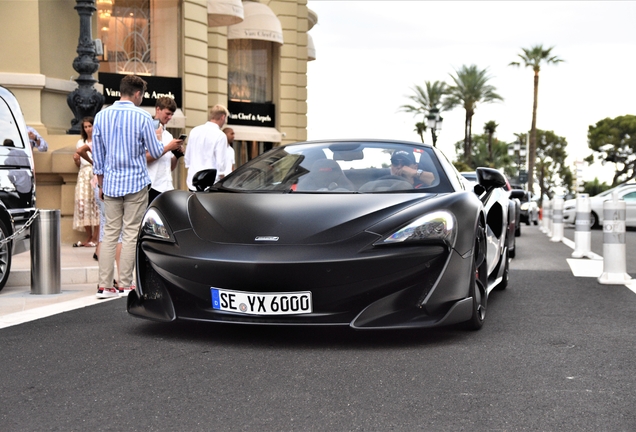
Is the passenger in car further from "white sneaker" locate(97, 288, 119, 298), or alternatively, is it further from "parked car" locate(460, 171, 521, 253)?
"white sneaker" locate(97, 288, 119, 298)

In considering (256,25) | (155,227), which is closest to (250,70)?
(256,25)

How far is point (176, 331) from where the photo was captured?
5.66 meters

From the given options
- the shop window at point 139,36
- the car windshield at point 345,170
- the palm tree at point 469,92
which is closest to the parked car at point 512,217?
the car windshield at point 345,170

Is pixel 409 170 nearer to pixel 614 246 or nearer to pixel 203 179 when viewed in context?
pixel 203 179

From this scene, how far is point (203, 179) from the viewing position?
6465 mm

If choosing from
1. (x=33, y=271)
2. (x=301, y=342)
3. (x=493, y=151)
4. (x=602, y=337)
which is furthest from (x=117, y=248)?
(x=493, y=151)

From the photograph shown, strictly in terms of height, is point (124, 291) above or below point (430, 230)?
below

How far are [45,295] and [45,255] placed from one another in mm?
347

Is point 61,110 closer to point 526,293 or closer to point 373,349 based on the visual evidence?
point 526,293

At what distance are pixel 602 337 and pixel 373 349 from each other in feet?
4.94

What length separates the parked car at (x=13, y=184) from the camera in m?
8.12

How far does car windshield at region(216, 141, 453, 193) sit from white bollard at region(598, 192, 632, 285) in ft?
11.5

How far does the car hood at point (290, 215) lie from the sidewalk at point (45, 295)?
1754 millimetres

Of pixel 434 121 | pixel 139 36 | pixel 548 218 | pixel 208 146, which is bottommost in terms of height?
pixel 548 218
